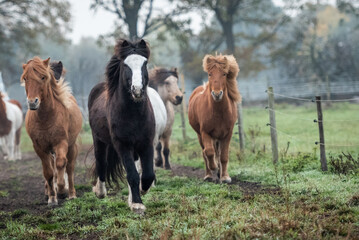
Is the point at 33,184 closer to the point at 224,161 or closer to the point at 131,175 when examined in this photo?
the point at 224,161

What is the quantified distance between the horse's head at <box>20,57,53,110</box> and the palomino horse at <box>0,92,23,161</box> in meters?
6.94

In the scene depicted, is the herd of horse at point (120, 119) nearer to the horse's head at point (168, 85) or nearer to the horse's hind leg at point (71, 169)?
the horse's hind leg at point (71, 169)

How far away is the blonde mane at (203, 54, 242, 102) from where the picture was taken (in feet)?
23.8

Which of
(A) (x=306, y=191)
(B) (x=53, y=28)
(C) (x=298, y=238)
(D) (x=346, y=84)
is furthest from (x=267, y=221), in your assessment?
(D) (x=346, y=84)

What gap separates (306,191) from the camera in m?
5.76

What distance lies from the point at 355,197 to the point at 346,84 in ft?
95.9

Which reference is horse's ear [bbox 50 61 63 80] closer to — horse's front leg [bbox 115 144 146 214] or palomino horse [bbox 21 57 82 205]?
palomino horse [bbox 21 57 82 205]

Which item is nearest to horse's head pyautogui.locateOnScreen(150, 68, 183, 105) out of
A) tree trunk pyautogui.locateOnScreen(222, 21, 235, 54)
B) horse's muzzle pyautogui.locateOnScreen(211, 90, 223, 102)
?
horse's muzzle pyautogui.locateOnScreen(211, 90, 223, 102)

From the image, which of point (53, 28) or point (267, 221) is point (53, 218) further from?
point (53, 28)

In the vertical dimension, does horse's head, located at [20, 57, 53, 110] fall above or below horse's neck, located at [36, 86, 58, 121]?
above

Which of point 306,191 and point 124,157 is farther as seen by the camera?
point 306,191

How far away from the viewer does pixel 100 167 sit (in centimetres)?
680

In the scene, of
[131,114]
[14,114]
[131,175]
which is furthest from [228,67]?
[14,114]

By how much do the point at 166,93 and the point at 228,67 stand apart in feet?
10.8
